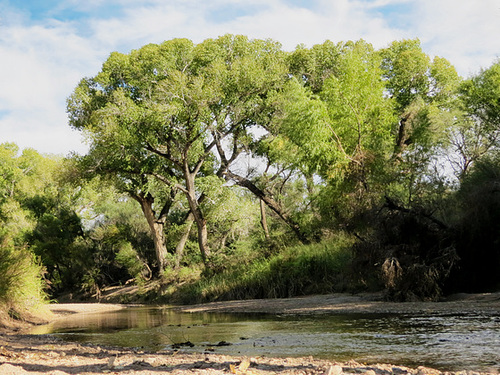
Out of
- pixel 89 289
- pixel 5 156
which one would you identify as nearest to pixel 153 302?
pixel 89 289

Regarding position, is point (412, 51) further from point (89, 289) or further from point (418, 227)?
point (89, 289)

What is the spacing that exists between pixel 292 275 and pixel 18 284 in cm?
1110

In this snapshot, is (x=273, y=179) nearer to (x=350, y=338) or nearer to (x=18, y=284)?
(x=18, y=284)

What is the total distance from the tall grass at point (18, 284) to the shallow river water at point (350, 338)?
2.48 m

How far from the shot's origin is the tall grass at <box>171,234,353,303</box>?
20.6m

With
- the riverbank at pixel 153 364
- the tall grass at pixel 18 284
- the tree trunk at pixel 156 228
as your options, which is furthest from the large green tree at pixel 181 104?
the riverbank at pixel 153 364

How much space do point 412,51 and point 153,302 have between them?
26.5 metres

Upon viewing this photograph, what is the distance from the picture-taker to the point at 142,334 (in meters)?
12.5

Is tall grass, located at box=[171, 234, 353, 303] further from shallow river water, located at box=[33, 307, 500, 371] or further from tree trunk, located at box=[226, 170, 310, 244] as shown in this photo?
shallow river water, located at box=[33, 307, 500, 371]

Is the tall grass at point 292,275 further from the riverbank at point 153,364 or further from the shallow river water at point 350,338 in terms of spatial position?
the riverbank at point 153,364

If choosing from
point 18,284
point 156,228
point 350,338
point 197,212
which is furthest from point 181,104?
point 350,338

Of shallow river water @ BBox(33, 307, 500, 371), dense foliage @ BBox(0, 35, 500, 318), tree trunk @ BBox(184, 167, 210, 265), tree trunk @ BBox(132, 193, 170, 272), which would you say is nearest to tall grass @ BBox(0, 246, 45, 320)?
dense foliage @ BBox(0, 35, 500, 318)

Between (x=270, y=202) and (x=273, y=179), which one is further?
(x=273, y=179)

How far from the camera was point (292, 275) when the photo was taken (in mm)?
21797
